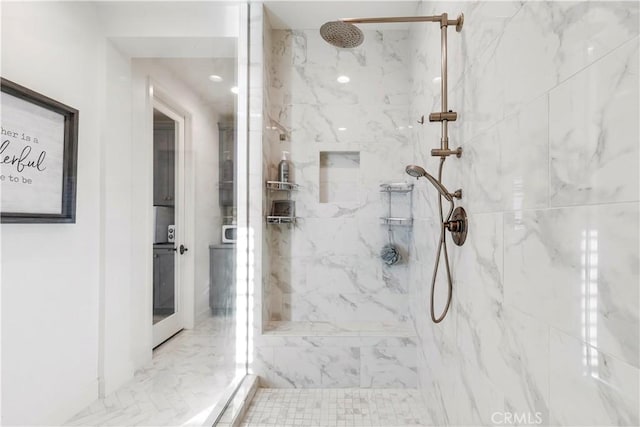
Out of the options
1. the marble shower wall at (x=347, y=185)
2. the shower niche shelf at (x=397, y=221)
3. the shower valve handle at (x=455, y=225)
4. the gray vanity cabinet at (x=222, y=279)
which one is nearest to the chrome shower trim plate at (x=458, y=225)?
the shower valve handle at (x=455, y=225)

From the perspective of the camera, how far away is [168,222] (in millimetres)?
1508

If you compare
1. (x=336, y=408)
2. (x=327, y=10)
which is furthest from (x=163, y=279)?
(x=327, y=10)

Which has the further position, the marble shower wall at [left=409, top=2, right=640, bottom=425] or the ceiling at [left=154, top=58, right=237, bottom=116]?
the ceiling at [left=154, top=58, right=237, bottom=116]

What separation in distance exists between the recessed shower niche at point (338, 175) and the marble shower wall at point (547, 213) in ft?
3.86

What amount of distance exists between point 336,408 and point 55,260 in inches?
64.3

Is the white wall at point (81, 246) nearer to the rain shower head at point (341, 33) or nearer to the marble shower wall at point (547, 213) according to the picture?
the rain shower head at point (341, 33)

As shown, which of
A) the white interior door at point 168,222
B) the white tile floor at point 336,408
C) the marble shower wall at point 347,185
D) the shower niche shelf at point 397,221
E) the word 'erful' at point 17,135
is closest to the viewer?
the word 'erful' at point 17,135

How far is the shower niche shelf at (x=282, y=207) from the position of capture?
2338mm

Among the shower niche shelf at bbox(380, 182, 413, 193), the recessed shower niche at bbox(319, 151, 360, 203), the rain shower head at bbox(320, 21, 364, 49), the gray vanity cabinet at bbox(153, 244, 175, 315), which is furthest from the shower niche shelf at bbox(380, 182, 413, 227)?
the gray vanity cabinet at bbox(153, 244, 175, 315)

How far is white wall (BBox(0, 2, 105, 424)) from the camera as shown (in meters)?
1.00

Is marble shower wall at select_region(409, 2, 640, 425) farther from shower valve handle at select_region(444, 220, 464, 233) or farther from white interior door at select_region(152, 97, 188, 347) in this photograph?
white interior door at select_region(152, 97, 188, 347)

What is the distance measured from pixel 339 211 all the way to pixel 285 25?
58.2 inches

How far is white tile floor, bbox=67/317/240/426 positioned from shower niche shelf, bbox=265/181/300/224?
79 cm

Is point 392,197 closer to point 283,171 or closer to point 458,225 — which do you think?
point 283,171
